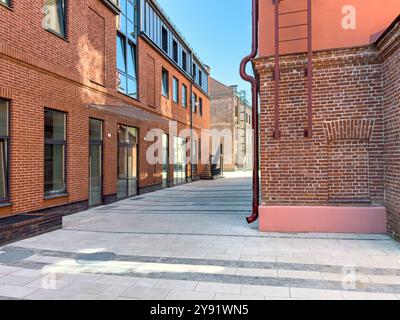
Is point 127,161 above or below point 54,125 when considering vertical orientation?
below

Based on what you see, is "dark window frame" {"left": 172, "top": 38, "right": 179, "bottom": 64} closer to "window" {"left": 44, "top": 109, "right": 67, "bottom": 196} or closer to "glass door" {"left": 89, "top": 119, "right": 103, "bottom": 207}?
"glass door" {"left": 89, "top": 119, "right": 103, "bottom": 207}

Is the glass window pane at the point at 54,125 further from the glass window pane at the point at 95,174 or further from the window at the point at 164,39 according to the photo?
the window at the point at 164,39

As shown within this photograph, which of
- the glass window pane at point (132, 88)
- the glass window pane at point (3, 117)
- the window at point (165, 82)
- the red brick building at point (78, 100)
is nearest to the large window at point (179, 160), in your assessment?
the red brick building at point (78, 100)

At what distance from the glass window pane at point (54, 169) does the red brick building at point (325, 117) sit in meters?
5.68

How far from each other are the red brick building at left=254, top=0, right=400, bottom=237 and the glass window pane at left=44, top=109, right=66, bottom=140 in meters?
5.64

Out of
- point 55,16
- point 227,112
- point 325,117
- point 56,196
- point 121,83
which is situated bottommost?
point 56,196

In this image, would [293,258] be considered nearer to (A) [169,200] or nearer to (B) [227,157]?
(A) [169,200]

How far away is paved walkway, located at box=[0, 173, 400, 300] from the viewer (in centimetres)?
379

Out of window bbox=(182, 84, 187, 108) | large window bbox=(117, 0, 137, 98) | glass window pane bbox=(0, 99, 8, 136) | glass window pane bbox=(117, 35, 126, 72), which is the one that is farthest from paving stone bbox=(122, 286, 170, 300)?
window bbox=(182, 84, 187, 108)

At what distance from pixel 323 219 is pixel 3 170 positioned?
710 centimetres

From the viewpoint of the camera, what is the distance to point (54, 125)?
28.1 feet

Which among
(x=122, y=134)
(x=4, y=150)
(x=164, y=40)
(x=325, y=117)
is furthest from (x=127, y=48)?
(x=325, y=117)

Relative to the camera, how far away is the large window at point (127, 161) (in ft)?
40.3

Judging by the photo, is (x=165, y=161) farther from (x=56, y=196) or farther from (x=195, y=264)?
(x=195, y=264)
